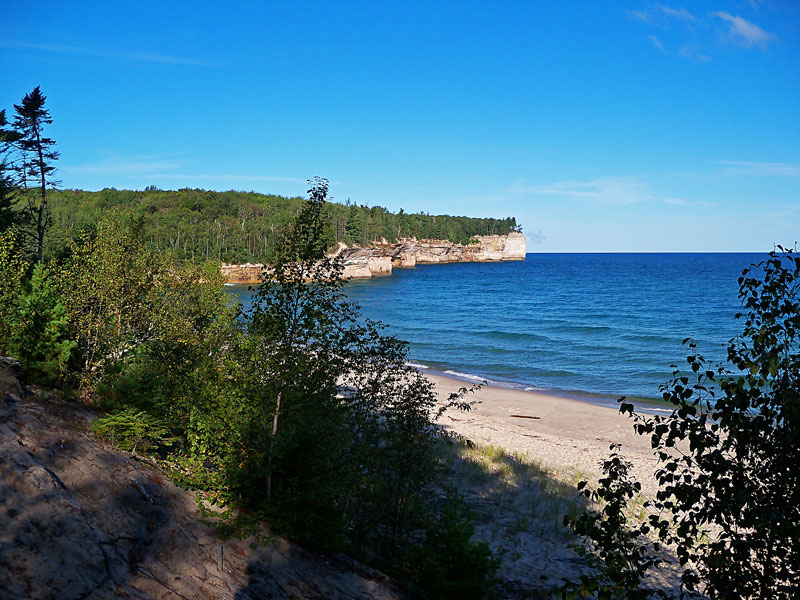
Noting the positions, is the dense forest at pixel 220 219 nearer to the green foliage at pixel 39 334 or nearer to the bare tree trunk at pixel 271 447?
the green foliage at pixel 39 334

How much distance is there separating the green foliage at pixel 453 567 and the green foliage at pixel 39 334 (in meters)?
7.09

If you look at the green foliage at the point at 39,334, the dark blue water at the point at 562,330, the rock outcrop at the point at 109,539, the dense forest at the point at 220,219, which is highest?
the dense forest at the point at 220,219

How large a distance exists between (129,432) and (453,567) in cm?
542

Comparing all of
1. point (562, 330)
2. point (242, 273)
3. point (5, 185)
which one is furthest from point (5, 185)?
point (242, 273)

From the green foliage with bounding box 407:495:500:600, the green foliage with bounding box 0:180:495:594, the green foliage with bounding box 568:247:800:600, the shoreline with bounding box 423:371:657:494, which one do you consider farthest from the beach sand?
the green foliage with bounding box 568:247:800:600

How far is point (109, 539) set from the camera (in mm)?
6180

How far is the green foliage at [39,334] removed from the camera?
9875 mm

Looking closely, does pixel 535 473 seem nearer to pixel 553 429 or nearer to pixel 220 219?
pixel 553 429

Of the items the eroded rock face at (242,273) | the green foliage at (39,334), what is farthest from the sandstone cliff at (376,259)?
the green foliage at (39,334)

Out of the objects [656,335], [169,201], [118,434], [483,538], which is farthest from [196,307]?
[169,201]

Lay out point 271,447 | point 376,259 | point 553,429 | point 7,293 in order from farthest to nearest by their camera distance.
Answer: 1. point 376,259
2. point 553,429
3. point 7,293
4. point 271,447

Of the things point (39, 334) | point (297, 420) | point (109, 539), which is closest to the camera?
point (109, 539)

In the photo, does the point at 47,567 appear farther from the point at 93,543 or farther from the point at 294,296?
the point at 294,296

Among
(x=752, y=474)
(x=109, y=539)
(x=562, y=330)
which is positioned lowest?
(x=562, y=330)
